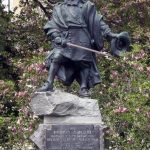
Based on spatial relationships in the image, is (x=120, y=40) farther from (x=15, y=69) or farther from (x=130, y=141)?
(x=15, y=69)

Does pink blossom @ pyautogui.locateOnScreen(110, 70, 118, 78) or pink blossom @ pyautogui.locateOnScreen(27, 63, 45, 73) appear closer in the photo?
pink blossom @ pyautogui.locateOnScreen(27, 63, 45, 73)

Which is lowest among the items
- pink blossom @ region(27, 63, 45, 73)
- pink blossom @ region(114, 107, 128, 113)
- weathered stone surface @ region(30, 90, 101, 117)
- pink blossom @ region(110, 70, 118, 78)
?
pink blossom @ region(114, 107, 128, 113)

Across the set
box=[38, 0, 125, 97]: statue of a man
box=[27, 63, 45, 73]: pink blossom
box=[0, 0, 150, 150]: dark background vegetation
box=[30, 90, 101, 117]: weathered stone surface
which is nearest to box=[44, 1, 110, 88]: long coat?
box=[38, 0, 125, 97]: statue of a man

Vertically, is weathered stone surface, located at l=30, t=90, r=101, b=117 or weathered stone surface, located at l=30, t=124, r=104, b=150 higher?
weathered stone surface, located at l=30, t=90, r=101, b=117

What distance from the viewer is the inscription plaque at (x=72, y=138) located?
10.3 meters

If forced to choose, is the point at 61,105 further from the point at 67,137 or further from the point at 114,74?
the point at 114,74

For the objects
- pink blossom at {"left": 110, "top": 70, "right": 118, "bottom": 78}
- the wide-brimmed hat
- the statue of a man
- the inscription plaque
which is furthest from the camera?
pink blossom at {"left": 110, "top": 70, "right": 118, "bottom": 78}

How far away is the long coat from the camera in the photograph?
1067cm

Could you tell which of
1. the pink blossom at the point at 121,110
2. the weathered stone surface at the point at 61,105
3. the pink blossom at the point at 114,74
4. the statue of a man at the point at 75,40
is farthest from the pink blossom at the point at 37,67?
the weathered stone surface at the point at 61,105

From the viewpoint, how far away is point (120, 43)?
10.9 meters

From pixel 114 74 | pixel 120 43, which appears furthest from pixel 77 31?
pixel 114 74

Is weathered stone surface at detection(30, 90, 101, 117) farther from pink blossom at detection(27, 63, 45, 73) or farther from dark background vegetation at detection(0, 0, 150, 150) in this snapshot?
pink blossom at detection(27, 63, 45, 73)

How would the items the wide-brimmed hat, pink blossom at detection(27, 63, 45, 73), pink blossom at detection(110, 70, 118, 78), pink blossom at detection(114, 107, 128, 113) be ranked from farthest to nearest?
pink blossom at detection(110, 70, 118, 78)
pink blossom at detection(27, 63, 45, 73)
pink blossom at detection(114, 107, 128, 113)
the wide-brimmed hat

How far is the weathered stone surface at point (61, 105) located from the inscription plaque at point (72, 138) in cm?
23
